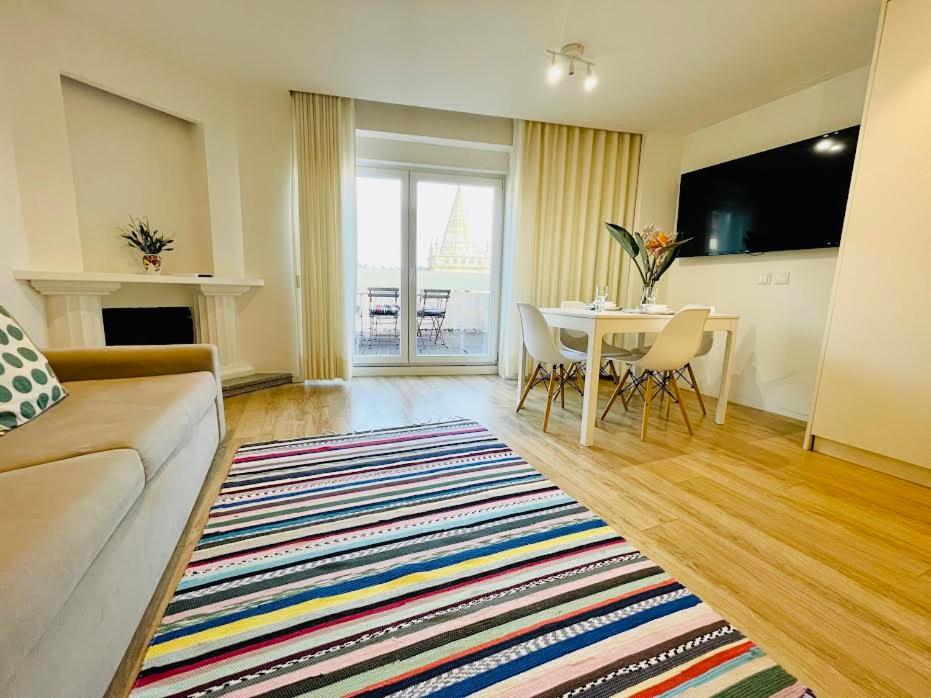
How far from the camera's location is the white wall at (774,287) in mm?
2844

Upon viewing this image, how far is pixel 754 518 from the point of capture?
167 cm

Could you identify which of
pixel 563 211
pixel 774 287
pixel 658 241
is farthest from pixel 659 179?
pixel 658 241

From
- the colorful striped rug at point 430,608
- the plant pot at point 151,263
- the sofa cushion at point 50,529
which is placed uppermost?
the plant pot at point 151,263

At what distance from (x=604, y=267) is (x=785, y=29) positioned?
2096 mm

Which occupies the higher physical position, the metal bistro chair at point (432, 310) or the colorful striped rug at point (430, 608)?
the metal bistro chair at point (432, 310)

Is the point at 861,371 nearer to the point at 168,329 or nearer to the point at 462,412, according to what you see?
the point at 462,412

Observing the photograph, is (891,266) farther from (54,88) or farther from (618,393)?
(54,88)

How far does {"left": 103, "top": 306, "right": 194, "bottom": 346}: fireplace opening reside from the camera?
297 cm

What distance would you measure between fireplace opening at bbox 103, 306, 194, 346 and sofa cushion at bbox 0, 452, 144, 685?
2.54 meters

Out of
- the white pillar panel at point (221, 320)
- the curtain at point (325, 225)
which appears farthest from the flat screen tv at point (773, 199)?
the white pillar panel at point (221, 320)

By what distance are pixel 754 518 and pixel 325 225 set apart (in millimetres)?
3515

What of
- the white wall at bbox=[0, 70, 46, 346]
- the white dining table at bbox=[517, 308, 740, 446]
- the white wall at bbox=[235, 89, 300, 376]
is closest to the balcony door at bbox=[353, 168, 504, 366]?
the white wall at bbox=[235, 89, 300, 376]

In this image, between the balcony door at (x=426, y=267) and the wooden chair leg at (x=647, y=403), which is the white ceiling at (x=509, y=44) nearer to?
the balcony door at (x=426, y=267)

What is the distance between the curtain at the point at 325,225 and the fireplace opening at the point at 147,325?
90 centimetres
